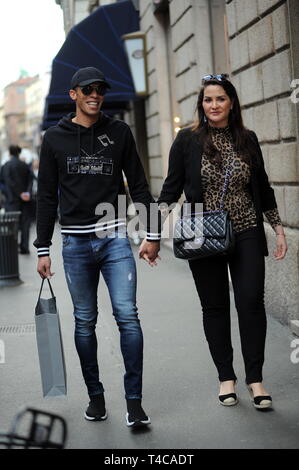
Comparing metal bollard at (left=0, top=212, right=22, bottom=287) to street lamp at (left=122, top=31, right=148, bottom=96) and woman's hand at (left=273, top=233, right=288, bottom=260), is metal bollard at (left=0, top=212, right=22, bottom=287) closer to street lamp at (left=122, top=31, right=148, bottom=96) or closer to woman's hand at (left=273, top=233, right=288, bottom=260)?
street lamp at (left=122, top=31, right=148, bottom=96)

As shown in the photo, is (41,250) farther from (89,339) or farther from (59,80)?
(59,80)

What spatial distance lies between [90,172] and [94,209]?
205mm

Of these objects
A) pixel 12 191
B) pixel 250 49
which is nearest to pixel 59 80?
pixel 12 191

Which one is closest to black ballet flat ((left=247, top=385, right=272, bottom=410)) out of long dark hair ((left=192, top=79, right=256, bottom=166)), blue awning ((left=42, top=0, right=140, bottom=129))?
long dark hair ((left=192, top=79, right=256, bottom=166))

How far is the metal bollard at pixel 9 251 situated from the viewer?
11.5 m

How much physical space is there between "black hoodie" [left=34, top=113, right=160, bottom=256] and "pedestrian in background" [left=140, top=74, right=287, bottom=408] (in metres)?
0.27

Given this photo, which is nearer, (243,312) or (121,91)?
(243,312)

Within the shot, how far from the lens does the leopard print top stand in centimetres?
500

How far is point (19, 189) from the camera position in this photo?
1580cm

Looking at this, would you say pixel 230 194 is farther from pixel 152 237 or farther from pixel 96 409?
pixel 96 409

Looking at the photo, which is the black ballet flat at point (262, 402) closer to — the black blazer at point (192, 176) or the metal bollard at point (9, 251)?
the black blazer at point (192, 176)

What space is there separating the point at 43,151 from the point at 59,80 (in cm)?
1253

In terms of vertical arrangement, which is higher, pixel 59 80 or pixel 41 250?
pixel 59 80

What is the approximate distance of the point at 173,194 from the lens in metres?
5.19
